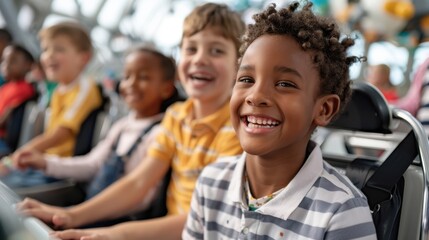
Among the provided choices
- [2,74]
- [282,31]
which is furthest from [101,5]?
[282,31]

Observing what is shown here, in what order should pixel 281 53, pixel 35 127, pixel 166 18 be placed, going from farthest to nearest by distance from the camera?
1. pixel 166 18
2. pixel 35 127
3. pixel 281 53

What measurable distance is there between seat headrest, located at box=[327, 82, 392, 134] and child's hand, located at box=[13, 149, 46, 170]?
1264mm

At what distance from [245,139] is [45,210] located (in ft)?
2.24

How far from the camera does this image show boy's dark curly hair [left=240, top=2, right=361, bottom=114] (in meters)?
0.93

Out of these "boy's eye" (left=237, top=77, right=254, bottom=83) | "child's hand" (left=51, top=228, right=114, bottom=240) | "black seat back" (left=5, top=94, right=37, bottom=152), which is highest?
"boy's eye" (left=237, top=77, right=254, bottom=83)

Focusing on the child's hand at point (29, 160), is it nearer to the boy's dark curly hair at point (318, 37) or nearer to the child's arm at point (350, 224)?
the boy's dark curly hair at point (318, 37)

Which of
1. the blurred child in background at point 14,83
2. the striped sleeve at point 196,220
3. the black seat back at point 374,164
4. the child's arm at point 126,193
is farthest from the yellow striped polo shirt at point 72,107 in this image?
the black seat back at point 374,164

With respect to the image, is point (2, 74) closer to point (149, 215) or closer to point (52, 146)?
point (52, 146)

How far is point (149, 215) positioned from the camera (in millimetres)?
1646

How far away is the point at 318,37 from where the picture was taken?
0.94 metres

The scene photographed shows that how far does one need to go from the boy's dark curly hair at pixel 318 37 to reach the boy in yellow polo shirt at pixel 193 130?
431 millimetres

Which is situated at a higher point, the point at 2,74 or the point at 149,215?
the point at 2,74

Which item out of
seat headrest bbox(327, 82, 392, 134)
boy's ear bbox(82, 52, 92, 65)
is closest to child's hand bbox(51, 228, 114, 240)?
seat headrest bbox(327, 82, 392, 134)

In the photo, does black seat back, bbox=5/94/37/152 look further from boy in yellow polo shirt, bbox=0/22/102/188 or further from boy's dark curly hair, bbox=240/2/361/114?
boy's dark curly hair, bbox=240/2/361/114
